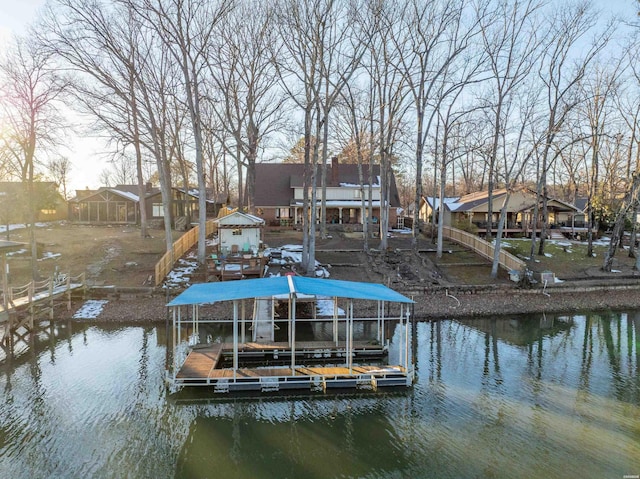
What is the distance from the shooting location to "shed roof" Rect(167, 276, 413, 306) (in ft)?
35.9

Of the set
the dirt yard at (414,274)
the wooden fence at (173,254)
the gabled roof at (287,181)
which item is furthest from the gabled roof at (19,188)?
the gabled roof at (287,181)

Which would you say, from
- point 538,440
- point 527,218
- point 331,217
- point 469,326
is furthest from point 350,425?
point 527,218

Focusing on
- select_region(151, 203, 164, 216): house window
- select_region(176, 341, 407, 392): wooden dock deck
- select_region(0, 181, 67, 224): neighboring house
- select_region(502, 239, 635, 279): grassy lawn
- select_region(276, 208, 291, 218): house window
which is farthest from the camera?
select_region(151, 203, 164, 216): house window

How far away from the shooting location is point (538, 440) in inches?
338

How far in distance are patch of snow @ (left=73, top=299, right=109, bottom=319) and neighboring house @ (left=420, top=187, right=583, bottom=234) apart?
2681 centimetres

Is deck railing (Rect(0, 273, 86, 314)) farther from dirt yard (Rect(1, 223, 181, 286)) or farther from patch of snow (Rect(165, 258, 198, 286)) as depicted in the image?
patch of snow (Rect(165, 258, 198, 286))

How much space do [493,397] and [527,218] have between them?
97.9 feet

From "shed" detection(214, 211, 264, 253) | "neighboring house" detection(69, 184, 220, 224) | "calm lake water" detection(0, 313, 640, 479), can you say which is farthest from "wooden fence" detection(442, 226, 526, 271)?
"neighboring house" detection(69, 184, 220, 224)

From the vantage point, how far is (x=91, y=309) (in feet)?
58.7

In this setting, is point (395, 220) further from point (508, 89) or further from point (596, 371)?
point (596, 371)

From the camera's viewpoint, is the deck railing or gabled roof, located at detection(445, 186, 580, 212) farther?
gabled roof, located at detection(445, 186, 580, 212)

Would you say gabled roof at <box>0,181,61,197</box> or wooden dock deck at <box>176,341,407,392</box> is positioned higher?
gabled roof at <box>0,181,61,197</box>

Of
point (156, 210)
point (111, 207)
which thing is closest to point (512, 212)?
point (156, 210)

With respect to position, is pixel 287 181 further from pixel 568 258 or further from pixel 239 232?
pixel 568 258
